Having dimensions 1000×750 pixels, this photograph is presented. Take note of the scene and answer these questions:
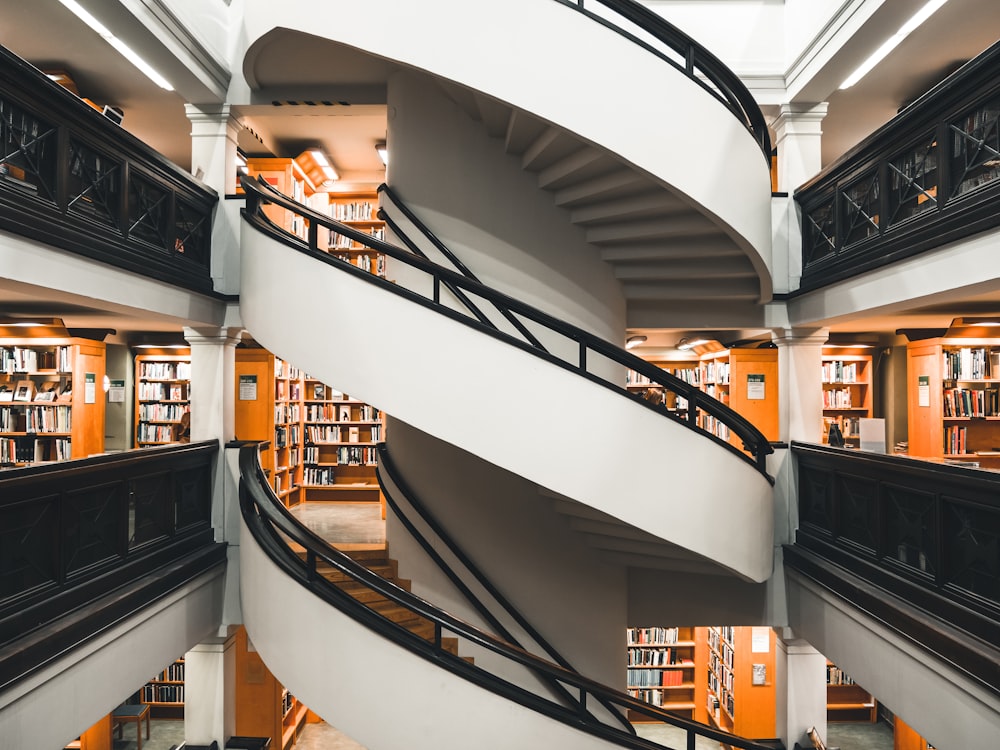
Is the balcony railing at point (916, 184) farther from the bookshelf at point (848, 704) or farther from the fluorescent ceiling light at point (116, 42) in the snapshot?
the bookshelf at point (848, 704)

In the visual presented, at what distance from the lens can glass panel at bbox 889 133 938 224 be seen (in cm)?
355

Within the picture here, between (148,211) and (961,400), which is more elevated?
(148,211)

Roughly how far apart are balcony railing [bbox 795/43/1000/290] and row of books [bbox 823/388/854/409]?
340 centimetres

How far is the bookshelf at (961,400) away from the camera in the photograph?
20.9 ft

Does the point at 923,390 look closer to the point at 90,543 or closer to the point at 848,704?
the point at 848,704

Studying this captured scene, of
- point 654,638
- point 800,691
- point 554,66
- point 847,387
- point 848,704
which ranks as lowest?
point 848,704

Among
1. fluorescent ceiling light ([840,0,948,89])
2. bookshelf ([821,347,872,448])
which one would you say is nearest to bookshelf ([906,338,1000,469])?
bookshelf ([821,347,872,448])

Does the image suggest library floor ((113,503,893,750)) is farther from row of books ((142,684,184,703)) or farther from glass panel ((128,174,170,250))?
glass panel ((128,174,170,250))

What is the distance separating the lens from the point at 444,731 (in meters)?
3.92

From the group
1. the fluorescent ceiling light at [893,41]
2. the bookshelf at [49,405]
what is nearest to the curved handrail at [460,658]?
the bookshelf at [49,405]

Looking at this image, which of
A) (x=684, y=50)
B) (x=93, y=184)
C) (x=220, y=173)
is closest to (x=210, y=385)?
(x=220, y=173)

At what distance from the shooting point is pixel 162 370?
27.2 feet

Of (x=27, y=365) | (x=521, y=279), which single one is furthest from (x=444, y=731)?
(x=27, y=365)

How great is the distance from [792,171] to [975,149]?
80.3 inches
